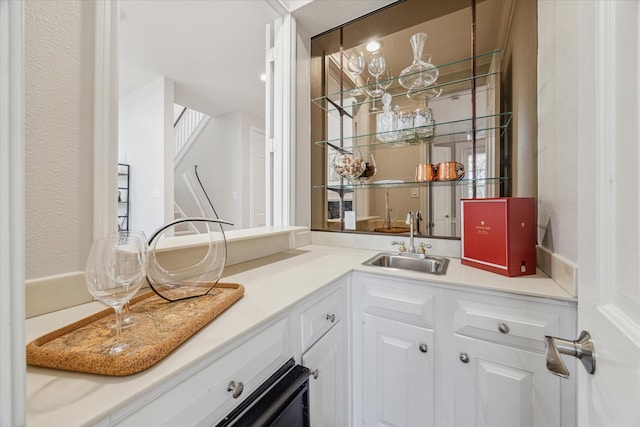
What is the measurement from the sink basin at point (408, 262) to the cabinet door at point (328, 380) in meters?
0.45

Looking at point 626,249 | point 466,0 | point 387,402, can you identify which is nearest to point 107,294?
point 626,249

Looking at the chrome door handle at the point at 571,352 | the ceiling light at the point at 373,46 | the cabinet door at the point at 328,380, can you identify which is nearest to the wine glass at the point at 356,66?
the ceiling light at the point at 373,46

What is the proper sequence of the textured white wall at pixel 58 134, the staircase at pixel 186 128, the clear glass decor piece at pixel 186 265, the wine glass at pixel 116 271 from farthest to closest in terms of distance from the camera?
1. the staircase at pixel 186 128
2. the clear glass decor piece at pixel 186 265
3. the textured white wall at pixel 58 134
4. the wine glass at pixel 116 271

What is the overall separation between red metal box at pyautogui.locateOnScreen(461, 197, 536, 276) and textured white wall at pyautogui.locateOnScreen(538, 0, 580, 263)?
0.08 m

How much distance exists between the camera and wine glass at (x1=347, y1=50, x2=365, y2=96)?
75.2 inches

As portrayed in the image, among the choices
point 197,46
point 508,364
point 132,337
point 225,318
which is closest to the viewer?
point 132,337

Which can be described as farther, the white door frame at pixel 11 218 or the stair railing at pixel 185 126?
the stair railing at pixel 185 126

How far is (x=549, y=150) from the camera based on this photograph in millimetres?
1146

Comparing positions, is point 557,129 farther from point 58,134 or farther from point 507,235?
point 58,134

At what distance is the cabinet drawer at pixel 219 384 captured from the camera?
0.50 m

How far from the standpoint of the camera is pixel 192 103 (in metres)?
3.87

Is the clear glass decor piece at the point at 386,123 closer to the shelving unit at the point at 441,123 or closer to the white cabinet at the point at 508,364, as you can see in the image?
the shelving unit at the point at 441,123

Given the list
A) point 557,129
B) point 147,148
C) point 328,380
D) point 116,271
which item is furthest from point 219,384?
point 147,148

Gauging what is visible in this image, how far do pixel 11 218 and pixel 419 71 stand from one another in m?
1.96
